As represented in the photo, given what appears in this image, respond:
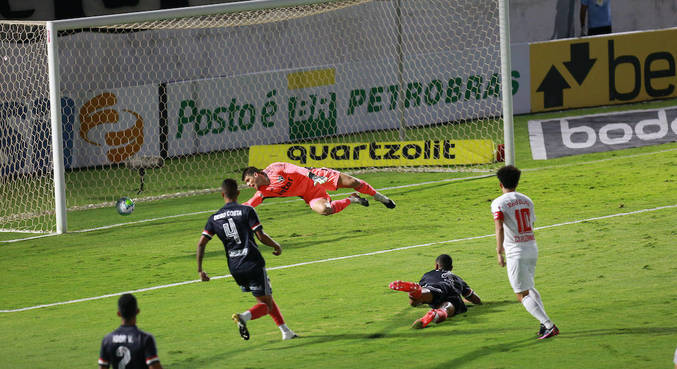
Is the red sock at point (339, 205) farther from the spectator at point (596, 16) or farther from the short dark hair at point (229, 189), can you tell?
the spectator at point (596, 16)

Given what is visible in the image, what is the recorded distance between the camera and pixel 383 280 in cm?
1227

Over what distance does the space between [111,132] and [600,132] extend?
11336mm

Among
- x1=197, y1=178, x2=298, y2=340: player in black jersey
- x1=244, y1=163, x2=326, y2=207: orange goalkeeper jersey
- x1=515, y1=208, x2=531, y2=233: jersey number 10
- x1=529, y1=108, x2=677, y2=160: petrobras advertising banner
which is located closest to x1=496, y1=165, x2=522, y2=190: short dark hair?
x1=515, y1=208, x2=531, y2=233: jersey number 10

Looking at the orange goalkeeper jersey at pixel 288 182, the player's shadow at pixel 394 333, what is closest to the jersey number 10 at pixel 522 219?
the player's shadow at pixel 394 333

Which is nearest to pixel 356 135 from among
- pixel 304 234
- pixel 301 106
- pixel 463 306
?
pixel 301 106

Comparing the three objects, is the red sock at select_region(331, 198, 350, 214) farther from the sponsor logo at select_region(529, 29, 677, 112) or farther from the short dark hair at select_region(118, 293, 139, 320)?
the sponsor logo at select_region(529, 29, 677, 112)

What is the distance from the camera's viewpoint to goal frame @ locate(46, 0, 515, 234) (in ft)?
54.9

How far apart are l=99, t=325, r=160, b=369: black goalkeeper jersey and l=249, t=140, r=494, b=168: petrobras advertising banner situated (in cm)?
1496

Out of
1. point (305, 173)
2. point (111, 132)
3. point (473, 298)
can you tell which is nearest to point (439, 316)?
point (473, 298)

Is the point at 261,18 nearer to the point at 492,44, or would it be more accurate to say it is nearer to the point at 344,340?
the point at 492,44

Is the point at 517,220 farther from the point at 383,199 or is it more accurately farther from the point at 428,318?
the point at 383,199

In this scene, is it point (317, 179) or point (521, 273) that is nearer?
point (521, 273)

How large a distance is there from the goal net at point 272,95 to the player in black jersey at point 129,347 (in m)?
13.4

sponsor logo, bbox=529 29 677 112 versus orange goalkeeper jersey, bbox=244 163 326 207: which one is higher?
sponsor logo, bbox=529 29 677 112
